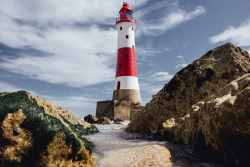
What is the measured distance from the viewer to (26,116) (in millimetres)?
2105

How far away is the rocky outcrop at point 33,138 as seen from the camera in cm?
192

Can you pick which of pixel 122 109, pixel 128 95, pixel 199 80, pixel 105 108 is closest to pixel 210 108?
pixel 199 80

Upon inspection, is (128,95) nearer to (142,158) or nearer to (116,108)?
(116,108)

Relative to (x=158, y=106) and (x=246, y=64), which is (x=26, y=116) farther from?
(x=246, y=64)

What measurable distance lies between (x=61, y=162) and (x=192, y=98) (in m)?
3.82

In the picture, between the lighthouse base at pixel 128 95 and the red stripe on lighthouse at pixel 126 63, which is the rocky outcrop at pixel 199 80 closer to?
the lighthouse base at pixel 128 95

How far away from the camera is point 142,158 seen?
249 cm

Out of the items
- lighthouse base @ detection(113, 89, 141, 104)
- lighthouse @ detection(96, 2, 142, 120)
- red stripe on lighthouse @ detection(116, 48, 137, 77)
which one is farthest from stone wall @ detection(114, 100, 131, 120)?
red stripe on lighthouse @ detection(116, 48, 137, 77)

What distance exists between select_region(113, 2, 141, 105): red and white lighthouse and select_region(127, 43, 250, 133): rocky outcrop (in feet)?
38.2

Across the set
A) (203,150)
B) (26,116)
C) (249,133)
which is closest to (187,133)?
(203,150)

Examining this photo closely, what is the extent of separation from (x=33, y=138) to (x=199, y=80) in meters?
4.15

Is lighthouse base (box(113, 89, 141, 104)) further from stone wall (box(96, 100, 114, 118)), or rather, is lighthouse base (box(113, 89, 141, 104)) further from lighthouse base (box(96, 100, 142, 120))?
stone wall (box(96, 100, 114, 118))

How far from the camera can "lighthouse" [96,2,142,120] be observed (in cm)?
1587

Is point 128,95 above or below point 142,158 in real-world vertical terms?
above
